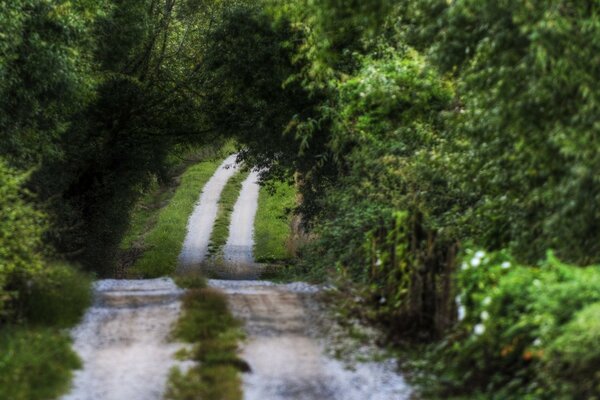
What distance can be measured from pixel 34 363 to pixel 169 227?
2924cm

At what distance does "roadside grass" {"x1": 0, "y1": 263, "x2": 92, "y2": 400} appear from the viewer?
9195 millimetres

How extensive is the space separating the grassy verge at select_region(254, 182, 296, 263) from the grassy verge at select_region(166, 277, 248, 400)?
15608mm

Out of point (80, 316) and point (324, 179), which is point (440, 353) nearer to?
point (80, 316)

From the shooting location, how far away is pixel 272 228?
3903 cm

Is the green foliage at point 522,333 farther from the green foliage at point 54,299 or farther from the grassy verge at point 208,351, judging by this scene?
the green foliage at point 54,299

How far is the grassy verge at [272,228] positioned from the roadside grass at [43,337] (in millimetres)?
15472

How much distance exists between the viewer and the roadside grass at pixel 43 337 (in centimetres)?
920

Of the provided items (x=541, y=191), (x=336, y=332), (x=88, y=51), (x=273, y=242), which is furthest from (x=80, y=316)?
(x=273, y=242)

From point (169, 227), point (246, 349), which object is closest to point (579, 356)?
point (246, 349)

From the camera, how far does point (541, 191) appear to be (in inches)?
418

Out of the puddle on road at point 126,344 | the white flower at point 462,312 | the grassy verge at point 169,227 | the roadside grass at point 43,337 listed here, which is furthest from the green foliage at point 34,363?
the grassy verge at point 169,227

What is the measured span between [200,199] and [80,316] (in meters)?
33.9

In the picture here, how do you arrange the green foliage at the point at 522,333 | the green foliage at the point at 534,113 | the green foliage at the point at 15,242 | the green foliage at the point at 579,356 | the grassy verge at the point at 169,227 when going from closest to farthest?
the green foliage at the point at 579,356, the green foliage at the point at 522,333, the green foliage at the point at 534,113, the green foliage at the point at 15,242, the grassy verge at the point at 169,227

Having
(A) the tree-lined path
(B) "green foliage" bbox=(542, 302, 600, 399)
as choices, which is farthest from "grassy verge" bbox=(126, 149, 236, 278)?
(B) "green foliage" bbox=(542, 302, 600, 399)
